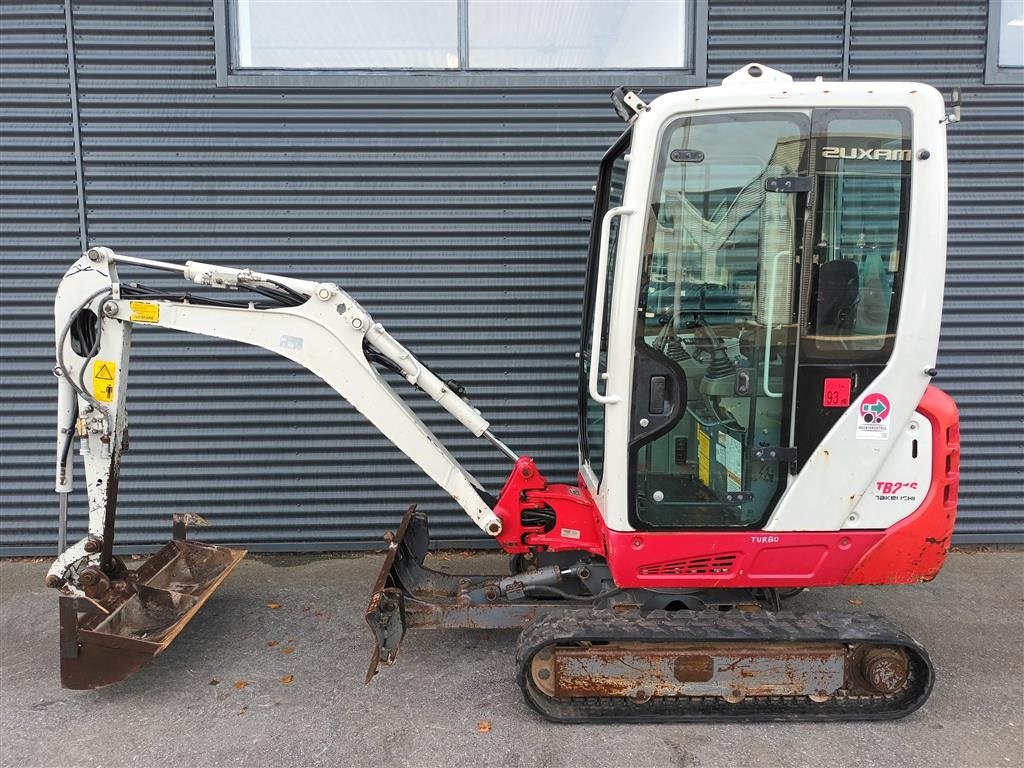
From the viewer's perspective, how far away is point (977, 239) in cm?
534

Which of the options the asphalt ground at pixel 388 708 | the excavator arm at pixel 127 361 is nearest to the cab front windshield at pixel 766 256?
the asphalt ground at pixel 388 708

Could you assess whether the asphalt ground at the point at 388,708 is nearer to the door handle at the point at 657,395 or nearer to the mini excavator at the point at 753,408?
the mini excavator at the point at 753,408

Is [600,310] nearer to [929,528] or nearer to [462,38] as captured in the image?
[929,528]

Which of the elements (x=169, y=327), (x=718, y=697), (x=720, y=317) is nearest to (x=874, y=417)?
(x=720, y=317)

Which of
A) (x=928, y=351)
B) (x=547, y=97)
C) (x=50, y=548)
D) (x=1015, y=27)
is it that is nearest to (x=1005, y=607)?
(x=928, y=351)

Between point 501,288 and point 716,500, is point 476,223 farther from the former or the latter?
point 716,500

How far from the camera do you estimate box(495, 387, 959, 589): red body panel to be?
3.17m

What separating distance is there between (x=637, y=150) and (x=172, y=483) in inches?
173

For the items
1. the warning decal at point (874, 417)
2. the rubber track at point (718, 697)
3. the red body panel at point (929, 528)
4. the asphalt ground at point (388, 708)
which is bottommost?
the asphalt ground at point (388, 708)

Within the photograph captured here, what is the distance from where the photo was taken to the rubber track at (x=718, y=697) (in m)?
3.15

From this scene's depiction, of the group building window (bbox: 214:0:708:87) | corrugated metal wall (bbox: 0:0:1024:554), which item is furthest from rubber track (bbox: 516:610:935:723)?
building window (bbox: 214:0:708:87)

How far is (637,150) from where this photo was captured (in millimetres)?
3051

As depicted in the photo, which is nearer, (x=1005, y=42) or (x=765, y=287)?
(x=765, y=287)

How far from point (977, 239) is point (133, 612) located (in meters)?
6.37
